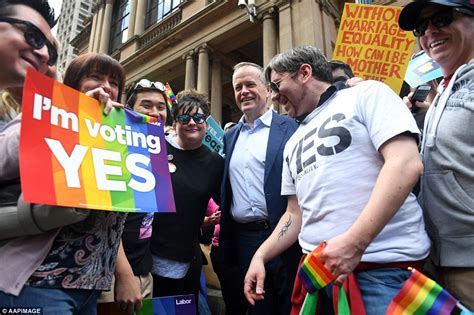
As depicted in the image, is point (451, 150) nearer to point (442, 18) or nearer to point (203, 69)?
point (442, 18)

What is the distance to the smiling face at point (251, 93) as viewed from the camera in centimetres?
293

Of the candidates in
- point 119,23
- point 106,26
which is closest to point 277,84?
point 119,23

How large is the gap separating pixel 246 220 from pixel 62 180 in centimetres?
157

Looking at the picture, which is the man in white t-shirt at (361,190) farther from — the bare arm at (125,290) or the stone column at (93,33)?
the stone column at (93,33)

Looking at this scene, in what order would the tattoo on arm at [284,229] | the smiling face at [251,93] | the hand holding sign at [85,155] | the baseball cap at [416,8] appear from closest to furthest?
1. the hand holding sign at [85,155]
2. the baseball cap at [416,8]
3. the tattoo on arm at [284,229]
4. the smiling face at [251,93]

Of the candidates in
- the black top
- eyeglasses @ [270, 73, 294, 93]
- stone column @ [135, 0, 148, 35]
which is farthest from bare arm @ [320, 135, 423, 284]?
stone column @ [135, 0, 148, 35]

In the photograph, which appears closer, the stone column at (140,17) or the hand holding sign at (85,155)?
the hand holding sign at (85,155)

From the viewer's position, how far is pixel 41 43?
1.40 metres

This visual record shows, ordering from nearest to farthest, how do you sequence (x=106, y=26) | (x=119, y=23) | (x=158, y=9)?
(x=158, y=9) → (x=106, y=26) → (x=119, y=23)

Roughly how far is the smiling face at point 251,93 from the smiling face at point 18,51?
1792mm

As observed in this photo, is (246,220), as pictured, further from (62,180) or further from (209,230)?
(62,180)

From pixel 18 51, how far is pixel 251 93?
1939 millimetres

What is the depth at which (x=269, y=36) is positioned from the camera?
36.0 feet

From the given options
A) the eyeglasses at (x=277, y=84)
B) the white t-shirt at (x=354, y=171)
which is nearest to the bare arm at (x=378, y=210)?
the white t-shirt at (x=354, y=171)
